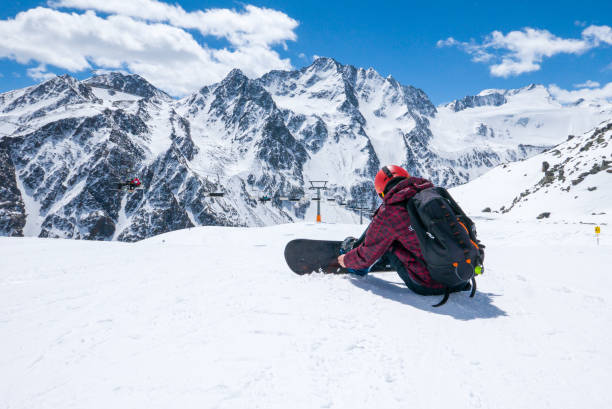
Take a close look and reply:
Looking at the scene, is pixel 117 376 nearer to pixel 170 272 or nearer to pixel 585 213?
pixel 170 272

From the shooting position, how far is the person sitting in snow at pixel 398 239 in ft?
15.0

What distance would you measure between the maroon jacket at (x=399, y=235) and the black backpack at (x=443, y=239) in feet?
0.52

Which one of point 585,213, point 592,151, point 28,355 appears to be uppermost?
point 592,151

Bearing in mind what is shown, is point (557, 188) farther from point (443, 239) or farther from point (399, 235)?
point (443, 239)

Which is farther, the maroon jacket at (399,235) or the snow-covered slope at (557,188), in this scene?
the snow-covered slope at (557,188)

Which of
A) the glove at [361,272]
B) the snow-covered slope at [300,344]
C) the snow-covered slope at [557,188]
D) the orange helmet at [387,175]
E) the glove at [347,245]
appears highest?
the snow-covered slope at [557,188]

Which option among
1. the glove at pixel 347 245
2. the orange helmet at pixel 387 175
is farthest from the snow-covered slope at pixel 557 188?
the orange helmet at pixel 387 175

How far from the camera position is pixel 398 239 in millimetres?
4660

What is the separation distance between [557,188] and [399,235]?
142ft

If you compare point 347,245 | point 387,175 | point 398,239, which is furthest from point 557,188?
point 398,239

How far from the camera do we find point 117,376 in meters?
2.72

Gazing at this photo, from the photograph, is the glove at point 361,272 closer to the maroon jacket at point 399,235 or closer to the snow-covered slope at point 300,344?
the snow-covered slope at point 300,344

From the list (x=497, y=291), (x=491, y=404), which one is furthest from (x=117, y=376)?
(x=497, y=291)

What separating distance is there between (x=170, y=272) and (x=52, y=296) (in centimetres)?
203
